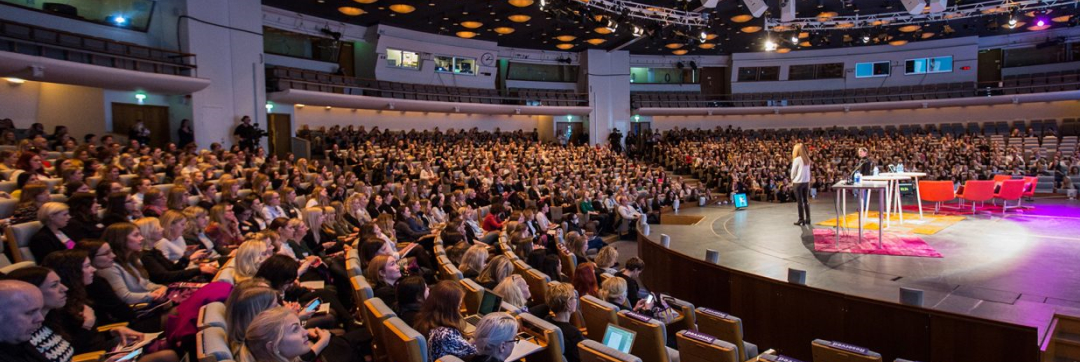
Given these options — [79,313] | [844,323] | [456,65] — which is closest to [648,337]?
[844,323]

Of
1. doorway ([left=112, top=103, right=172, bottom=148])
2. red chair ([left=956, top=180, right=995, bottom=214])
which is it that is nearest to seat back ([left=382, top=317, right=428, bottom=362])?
Answer: red chair ([left=956, top=180, right=995, bottom=214])

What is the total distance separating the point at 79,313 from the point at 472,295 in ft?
6.78

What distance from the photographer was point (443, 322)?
9.52 ft

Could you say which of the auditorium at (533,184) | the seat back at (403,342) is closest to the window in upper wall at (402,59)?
the auditorium at (533,184)

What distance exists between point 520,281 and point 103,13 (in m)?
13.9

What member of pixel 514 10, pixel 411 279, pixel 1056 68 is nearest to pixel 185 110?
pixel 514 10

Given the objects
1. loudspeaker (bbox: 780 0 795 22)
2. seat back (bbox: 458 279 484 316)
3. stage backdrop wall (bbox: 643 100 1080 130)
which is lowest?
seat back (bbox: 458 279 484 316)

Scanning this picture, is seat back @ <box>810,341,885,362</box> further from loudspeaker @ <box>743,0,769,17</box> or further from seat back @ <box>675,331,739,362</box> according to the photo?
loudspeaker @ <box>743,0,769,17</box>

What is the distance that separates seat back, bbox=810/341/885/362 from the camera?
285 centimetres

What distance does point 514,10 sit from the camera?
635 inches

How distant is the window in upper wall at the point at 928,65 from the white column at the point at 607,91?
12.4 m

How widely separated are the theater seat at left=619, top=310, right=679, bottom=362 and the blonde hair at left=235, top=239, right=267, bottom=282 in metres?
2.36

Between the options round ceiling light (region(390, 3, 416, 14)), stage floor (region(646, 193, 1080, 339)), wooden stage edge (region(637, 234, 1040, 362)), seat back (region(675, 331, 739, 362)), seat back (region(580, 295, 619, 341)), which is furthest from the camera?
round ceiling light (region(390, 3, 416, 14))

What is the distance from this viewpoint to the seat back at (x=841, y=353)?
2.85 m
